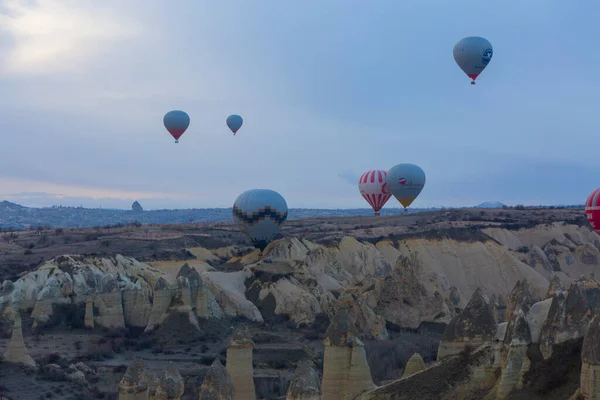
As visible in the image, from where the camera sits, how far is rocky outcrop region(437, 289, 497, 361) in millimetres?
13672

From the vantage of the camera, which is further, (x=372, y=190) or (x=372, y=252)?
(x=372, y=190)

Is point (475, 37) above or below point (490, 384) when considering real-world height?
above

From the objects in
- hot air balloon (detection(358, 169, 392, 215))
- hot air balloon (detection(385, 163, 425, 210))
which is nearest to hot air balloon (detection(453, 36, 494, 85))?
hot air balloon (detection(385, 163, 425, 210))

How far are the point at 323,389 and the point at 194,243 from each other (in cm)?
4054

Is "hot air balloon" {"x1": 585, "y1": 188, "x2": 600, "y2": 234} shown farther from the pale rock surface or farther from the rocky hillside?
the pale rock surface

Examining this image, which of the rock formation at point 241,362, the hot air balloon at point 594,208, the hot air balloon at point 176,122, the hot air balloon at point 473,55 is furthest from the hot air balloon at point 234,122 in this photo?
the rock formation at point 241,362

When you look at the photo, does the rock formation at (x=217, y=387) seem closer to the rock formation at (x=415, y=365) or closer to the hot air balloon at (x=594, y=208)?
the rock formation at (x=415, y=365)

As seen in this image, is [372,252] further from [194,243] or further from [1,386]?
[1,386]

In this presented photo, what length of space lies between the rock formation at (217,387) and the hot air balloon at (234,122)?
179 ft

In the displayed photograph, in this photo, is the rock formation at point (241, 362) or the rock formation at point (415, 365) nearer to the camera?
the rock formation at point (241, 362)

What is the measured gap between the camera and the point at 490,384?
486 inches

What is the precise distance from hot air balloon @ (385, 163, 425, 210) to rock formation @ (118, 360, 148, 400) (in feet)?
142

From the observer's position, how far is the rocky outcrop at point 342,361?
1439cm

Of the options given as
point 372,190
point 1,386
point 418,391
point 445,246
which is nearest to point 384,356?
point 1,386
